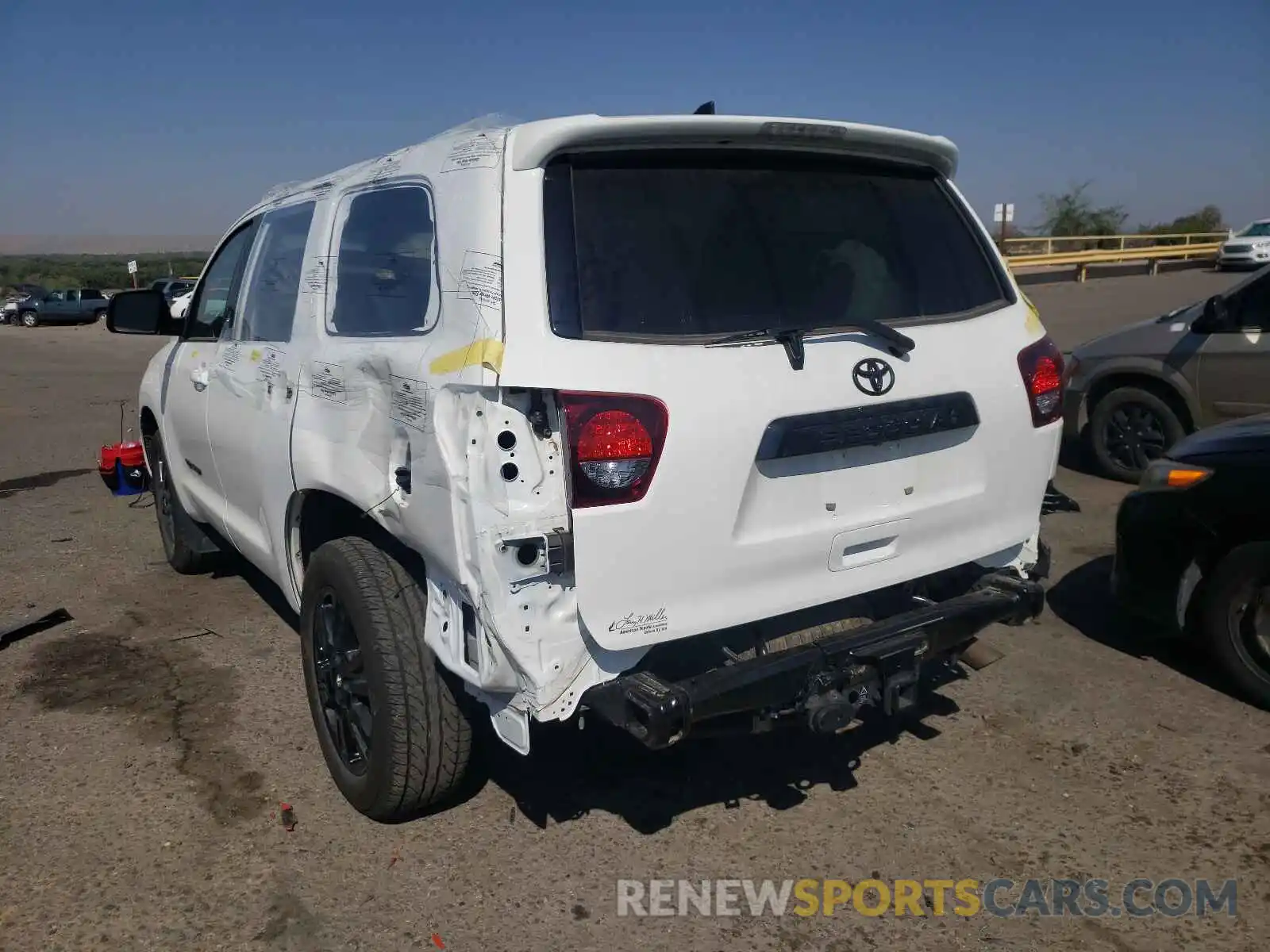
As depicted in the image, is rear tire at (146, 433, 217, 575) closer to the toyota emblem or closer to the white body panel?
the white body panel

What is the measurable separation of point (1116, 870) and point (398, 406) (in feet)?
8.15

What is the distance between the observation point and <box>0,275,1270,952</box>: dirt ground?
294cm

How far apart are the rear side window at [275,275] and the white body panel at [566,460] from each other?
0.49 metres

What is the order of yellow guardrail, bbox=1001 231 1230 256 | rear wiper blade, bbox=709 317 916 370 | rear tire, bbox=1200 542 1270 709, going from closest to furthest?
rear wiper blade, bbox=709 317 916 370 < rear tire, bbox=1200 542 1270 709 < yellow guardrail, bbox=1001 231 1230 256

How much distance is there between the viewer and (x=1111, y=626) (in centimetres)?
510

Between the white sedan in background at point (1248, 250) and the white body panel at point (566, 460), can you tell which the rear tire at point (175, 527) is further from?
the white sedan in background at point (1248, 250)

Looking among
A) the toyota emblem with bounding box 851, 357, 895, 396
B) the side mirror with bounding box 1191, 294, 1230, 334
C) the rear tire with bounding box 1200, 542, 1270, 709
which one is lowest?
the rear tire with bounding box 1200, 542, 1270, 709

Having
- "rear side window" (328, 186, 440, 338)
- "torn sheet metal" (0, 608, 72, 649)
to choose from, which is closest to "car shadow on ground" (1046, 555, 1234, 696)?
"rear side window" (328, 186, 440, 338)

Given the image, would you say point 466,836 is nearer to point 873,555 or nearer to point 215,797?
point 215,797

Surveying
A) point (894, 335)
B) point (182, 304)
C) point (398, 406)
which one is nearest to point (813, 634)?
point (894, 335)

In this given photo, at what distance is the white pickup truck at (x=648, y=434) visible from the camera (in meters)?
2.64

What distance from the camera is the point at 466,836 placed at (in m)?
3.38

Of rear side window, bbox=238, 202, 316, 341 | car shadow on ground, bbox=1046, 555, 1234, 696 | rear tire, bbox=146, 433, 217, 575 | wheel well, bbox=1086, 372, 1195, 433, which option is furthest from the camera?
wheel well, bbox=1086, 372, 1195, 433

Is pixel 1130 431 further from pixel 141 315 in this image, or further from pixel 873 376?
pixel 141 315
